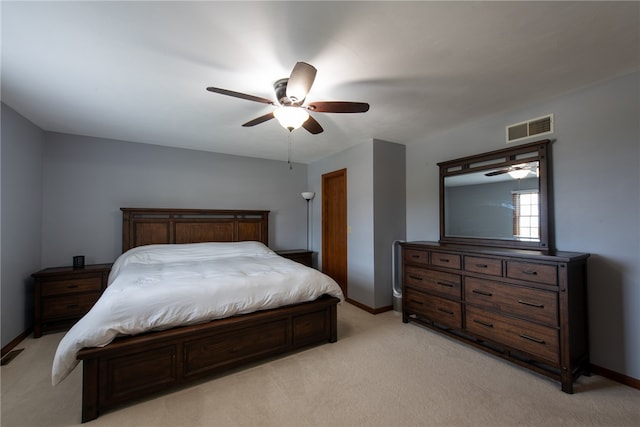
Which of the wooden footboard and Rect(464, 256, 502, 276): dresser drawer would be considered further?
Rect(464, 256, 502, 276): dresser drawer

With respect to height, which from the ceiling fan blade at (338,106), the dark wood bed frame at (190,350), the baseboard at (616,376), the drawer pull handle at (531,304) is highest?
the ceiling fan blade at (338,106)

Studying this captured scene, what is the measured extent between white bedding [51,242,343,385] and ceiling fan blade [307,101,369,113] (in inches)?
63.0

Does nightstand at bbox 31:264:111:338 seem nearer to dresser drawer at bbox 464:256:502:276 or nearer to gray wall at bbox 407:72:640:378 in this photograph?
dresser drawer at bbox 464:256:502:276

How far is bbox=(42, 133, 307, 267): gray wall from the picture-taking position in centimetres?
345

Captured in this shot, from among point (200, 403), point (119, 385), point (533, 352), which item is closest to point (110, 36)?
point (119, 385)

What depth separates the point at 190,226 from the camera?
4.11m

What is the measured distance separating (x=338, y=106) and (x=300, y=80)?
17.4 inches

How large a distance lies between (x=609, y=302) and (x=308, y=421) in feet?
8.59

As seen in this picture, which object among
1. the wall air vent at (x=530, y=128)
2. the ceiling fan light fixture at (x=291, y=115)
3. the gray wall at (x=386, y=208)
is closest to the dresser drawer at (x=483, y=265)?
the gray wall at (x=386, y=208)

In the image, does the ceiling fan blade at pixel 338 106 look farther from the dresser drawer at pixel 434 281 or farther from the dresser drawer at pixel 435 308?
the dresser drawer at pixel 435 308

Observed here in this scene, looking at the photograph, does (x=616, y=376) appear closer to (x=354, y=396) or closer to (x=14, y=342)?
(x=354, y=396)

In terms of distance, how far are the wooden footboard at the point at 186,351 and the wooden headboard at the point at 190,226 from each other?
2298 millimetres

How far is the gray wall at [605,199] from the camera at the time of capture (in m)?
2.06

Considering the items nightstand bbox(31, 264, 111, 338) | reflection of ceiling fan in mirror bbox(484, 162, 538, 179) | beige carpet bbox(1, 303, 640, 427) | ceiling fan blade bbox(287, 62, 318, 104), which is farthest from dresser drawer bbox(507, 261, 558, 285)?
nightstand bbox(31, 264, 111, 338)
